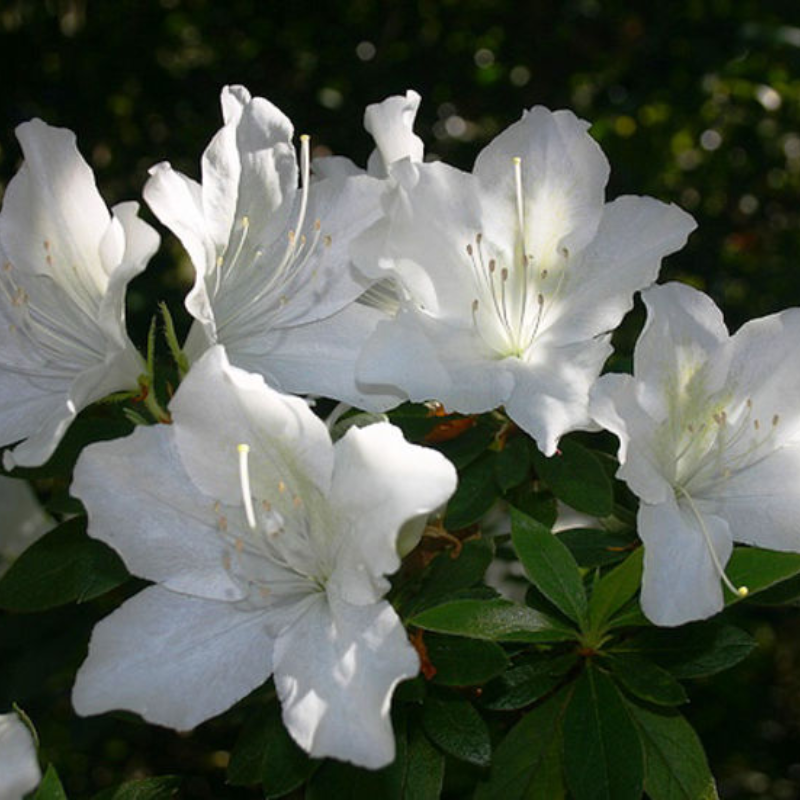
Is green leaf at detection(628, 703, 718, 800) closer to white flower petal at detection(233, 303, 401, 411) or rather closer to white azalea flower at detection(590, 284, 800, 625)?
white azalea flower at detection(590, 284, 800, 625)

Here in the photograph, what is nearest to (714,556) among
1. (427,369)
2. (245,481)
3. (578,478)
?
(578,478)

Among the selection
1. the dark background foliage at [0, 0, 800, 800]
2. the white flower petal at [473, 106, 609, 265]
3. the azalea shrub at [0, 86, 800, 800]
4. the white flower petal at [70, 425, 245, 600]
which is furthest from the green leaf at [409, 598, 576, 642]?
the dark background foliage at [0, 0, 800, 800]

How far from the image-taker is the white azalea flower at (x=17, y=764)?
1239 millimetres

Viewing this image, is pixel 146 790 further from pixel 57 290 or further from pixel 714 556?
pixel 714 556

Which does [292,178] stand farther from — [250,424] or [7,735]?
[7,735]

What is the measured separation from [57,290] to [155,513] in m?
0.31

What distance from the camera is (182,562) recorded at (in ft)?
4.36

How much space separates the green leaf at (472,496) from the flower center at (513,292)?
14 cm

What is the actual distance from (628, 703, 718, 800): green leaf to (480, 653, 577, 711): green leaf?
0.09 meters

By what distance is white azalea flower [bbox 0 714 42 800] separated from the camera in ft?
4.07

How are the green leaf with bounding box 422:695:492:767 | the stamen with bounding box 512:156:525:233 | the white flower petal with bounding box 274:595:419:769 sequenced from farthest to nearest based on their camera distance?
1. the stamen with bounding box 512:156:525:233
2. the green leaf with bounding box 422:695:492:767
3. the white flower petal with bounding box 274:595:419:769

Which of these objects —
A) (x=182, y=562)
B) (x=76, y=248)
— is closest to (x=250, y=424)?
(x=182, y=562)

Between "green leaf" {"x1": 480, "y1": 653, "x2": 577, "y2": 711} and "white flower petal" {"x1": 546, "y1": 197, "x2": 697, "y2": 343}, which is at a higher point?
"white flower petal" {"x1": 546, "y1": 197, "x2": 697, "y2": 343}

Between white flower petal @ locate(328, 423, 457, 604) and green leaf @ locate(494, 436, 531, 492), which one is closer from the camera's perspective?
white flower petal @ locate(328, 423, 457, 604)
